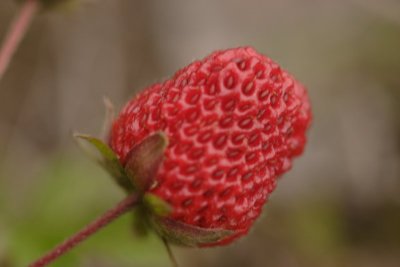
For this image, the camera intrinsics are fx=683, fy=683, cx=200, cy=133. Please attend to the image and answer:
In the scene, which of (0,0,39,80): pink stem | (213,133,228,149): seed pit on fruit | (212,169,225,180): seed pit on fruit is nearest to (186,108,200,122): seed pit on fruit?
(213,133,228,149): seed pit on fruit

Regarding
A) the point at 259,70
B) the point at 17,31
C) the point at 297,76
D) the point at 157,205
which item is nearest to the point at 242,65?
the point at 259,70

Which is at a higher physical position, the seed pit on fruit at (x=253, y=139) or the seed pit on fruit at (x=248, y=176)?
the seed pit on fruit at (x=253, y=139)

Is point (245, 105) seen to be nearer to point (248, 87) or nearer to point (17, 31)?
point (248, 87)

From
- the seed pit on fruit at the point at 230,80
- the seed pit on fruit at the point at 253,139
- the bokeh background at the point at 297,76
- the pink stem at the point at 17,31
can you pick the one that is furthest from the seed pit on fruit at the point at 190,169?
the bokeh background at the point at 297,76

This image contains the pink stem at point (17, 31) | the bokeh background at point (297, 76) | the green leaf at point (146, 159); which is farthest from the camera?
the bokeh background at point (297, 76)

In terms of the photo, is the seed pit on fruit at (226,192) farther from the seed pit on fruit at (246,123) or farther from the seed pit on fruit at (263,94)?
the seed pit on fruit at (263,94)

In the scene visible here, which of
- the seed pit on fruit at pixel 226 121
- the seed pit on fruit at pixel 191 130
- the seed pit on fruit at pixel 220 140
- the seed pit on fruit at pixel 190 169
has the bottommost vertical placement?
the seed pit on fruit at pixel 190 169
